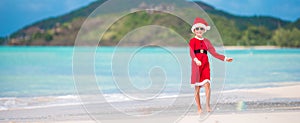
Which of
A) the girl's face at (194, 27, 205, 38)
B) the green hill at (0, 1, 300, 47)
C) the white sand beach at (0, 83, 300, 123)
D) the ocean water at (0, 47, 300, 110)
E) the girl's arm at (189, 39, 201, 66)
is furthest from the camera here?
the green hill at (0, 1, 300, 47)

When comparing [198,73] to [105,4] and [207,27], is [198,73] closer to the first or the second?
[207,27]

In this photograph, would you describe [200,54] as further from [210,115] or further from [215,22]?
[215,22]

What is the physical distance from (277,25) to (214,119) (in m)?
98.5

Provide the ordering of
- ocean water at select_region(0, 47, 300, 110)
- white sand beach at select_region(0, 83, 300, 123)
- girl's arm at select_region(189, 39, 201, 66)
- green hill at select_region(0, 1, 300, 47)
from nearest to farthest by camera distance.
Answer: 1. girl's arm at select_region(189, 39, 201, 66)
2. white sand beach at select_region(0, 83, 300, 123)
3. ocean water at select_region(0, 47, 300, 110)
4. green hill at select_region(0, 1, 300, 47)

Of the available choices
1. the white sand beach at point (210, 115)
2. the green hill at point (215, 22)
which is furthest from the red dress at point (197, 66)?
the green hill at point (215, 22)

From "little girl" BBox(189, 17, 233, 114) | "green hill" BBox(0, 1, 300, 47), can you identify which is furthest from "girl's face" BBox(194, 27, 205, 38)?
"green hill" BBox(0, 1, 300, 47)

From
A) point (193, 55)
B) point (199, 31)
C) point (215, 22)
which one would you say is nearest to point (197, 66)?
point (193, 55)

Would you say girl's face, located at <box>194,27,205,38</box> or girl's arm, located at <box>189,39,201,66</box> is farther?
girl's face, located at <box>194,27,205,38</box>

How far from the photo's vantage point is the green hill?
87312mm

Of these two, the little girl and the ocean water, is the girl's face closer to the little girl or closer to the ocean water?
the little girl

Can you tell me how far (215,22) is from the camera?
84.6m

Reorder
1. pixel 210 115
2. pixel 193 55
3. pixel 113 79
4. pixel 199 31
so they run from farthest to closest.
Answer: pixel 113 79 → pixel 210 115 → pixel 199 31 → pixel 193 55

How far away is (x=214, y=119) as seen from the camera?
7.61 m

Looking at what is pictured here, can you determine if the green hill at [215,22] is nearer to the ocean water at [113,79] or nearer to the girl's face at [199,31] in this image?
the ocean water at [113,79]
